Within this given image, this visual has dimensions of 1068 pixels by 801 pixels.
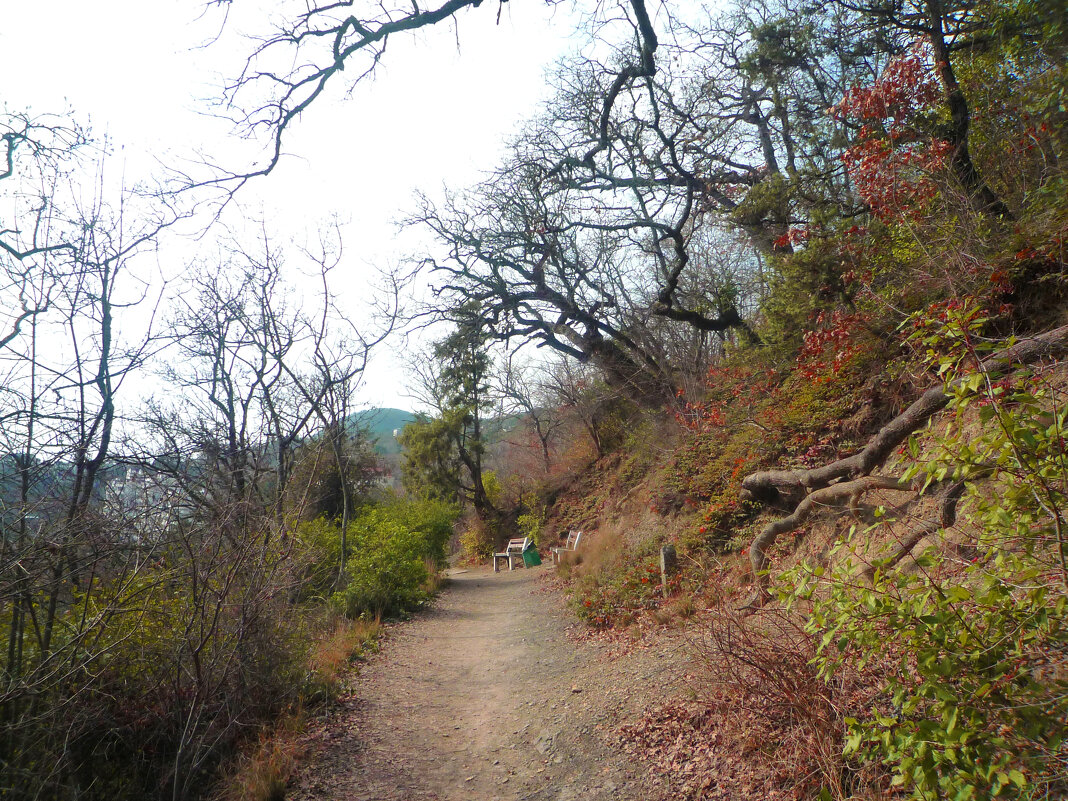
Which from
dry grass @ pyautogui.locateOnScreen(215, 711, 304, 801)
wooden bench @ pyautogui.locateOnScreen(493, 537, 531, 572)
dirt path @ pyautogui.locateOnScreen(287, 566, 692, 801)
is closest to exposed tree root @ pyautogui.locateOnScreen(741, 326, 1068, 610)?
dirt path @ pyautogui.locateOnScreen(287, 566, 692, 801)

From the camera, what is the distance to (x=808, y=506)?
7.18 metres

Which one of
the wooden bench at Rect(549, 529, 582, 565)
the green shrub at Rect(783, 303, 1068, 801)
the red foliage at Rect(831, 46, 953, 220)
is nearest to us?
the green shrub at Rect(783, 303, 1068, 801)

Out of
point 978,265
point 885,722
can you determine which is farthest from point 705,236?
point 885,722

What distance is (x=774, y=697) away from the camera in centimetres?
417

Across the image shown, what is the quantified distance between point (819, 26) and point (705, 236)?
296 inches

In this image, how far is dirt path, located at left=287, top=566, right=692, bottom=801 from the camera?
484 centimetres

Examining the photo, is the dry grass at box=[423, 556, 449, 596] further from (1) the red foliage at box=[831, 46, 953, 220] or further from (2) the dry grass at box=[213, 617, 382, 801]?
(1) the red foliage at box=[831, 46, 953, 220]

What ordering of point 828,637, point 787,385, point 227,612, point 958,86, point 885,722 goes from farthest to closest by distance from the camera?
1. point 787,385
2. point 958,86
3. point 227,612
4. point 828,637
5. point 885,722

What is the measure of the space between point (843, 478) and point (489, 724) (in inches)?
190

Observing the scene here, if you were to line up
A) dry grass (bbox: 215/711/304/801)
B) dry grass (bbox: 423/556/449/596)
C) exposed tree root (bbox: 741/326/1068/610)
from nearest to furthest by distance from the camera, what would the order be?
1. dry grass (bbox: 215/711/304/801)
2. exposed tree root (bbox: 741/326/1068/610)
3. dry grass (bbox: 423/556/449/596)

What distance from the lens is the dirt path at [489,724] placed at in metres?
4.84

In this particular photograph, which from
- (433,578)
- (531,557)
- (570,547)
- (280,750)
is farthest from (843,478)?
(531,557)

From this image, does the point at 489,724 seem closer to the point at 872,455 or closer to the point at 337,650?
the point at 337,650

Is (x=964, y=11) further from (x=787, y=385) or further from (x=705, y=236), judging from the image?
(x=705, y=236)
